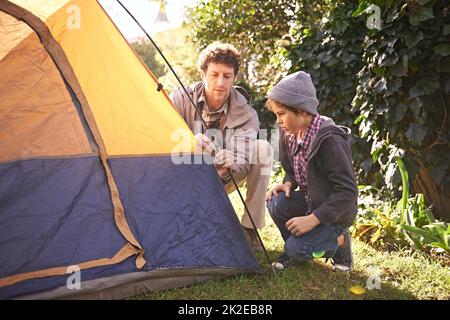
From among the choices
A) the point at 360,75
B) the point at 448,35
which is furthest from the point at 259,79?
the point at 448,35

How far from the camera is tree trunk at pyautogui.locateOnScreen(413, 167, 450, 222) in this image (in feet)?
9.34

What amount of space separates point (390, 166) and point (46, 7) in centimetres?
217

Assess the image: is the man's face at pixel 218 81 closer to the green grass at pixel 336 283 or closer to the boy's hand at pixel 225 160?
the boy's hand at pixel 225 160

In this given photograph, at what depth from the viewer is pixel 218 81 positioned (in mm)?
2621

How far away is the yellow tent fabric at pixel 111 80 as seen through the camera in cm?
206

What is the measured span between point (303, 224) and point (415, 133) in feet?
3.48

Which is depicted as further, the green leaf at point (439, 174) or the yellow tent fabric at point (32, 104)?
the green leaf at point (439, 174)

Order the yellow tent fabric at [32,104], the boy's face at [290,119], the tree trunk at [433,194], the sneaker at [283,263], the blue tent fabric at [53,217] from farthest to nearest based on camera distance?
1. the tree trunk at [433,194]
2. the sneaker at [283,263]
3. the boy's face at [290,119]
4. the yellow tent fabric at [32,104]
5. the blue tent fabric at [53,217]

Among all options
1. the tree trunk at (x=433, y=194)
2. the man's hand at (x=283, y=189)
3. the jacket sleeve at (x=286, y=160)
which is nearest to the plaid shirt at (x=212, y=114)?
the jacket sleeve at (x=286, y=160)

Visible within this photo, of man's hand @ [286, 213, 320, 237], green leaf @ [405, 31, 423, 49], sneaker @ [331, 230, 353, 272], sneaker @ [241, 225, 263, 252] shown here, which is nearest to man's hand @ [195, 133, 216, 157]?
man's hand @ [286, 213, 320, 237]

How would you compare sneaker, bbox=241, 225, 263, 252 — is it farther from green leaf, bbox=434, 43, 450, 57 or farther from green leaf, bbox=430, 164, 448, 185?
green leaf, bbox=434, 43, 450, 57

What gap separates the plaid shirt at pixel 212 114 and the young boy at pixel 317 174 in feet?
1.85

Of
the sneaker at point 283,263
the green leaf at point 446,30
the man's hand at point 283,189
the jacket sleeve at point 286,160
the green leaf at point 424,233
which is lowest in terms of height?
the sneaker at point 283,263

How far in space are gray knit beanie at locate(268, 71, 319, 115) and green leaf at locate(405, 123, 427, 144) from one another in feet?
2.88
